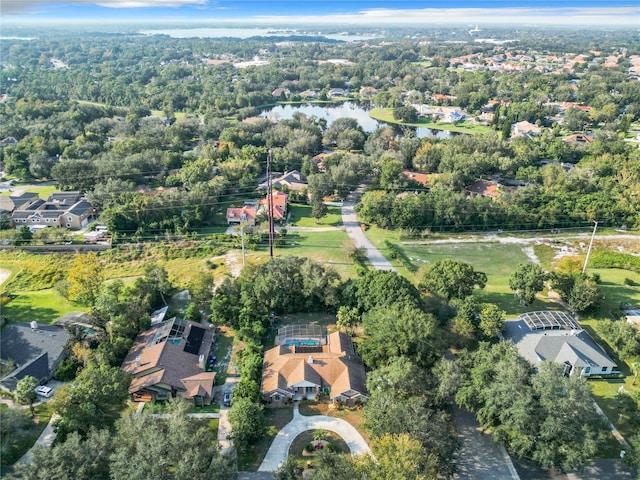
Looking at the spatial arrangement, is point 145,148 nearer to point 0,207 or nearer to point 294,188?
point 0,207

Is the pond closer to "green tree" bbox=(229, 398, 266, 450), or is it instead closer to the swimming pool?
the swimming pool

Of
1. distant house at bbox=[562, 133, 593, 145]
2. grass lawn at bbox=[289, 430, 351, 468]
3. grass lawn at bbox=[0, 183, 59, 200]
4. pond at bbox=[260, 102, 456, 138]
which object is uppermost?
distant house at bbox=[562, 133, 593, 145]

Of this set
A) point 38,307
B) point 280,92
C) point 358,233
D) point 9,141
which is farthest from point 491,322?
point 280,92

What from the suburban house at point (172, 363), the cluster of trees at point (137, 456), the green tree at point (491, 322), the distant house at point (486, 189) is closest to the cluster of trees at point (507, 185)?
the distant house at point (486, 189)

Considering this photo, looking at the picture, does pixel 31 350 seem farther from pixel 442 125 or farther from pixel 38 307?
pixel 442 125

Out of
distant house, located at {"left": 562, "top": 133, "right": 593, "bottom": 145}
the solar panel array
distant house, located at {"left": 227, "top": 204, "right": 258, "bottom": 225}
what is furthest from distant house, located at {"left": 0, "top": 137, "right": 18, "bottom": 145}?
distant house, located at {"left": 562, "top": 133, "right": 593, "bottom": 145}
